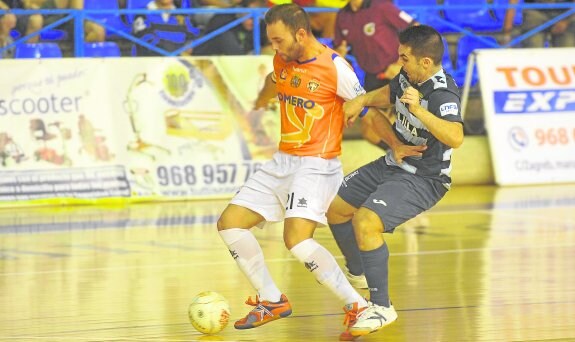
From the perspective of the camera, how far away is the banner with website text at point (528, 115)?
16.2 metres

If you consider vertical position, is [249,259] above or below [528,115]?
below

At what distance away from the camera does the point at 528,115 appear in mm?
16438

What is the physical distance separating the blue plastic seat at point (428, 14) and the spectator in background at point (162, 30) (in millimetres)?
2992

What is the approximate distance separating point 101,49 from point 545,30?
21.3 ft

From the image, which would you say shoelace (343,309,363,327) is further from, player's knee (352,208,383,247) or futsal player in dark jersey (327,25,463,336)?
player's knee (352,208,383,247)

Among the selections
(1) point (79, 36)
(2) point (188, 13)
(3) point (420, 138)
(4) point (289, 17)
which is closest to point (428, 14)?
(2) point (188, 13)

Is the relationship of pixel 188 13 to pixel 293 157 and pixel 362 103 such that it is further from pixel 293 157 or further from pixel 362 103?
pixel 362 103

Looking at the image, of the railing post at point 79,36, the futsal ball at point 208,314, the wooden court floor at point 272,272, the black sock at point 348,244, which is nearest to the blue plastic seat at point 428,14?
the wooden court floor at point 272,272

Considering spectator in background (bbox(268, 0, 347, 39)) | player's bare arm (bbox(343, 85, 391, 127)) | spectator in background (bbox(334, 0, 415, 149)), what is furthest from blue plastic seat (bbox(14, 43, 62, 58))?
player's bare arm (bbox(343, 85, 391, 127))

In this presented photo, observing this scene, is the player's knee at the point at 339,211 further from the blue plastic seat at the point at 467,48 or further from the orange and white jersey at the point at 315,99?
the blue plastic seat at the point at 467,48

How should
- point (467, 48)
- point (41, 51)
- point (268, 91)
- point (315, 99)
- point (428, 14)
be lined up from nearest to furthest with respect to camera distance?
point (315, 99) → point (268, 91) → point (41, 51) → point (428, 14) → point (467, 48)

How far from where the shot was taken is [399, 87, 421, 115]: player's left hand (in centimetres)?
708

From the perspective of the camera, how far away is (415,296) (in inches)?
340

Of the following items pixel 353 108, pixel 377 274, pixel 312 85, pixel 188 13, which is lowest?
pixel 377 274
